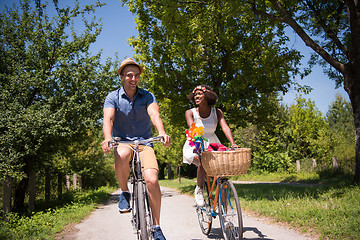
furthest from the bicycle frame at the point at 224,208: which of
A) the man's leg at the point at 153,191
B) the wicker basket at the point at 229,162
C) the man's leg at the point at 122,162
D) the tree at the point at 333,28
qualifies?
the tree at the point at 333,28

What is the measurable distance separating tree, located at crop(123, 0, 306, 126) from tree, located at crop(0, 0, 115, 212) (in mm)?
2831

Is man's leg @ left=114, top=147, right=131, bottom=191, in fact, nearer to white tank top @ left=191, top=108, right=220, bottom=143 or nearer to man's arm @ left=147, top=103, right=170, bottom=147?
man's arm @ left=147, top=103, right=170, bottom=147

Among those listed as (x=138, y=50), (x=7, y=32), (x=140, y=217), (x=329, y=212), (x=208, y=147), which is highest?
(x=7, y=32)

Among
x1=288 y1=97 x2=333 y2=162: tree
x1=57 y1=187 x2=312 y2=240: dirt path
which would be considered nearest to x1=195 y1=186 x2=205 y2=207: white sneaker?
x1=57 y1=187 x2=312 y2=240: dirt path

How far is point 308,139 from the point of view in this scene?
23.2 m

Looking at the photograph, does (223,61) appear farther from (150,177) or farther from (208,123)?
(150,177)

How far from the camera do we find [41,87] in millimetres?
11844

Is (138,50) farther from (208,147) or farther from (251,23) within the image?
(208,147)

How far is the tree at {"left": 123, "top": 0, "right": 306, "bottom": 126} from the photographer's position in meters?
11.3

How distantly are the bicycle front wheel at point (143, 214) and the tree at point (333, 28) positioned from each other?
7.33m

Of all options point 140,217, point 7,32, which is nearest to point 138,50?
point 7,32

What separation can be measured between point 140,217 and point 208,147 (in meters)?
1.69

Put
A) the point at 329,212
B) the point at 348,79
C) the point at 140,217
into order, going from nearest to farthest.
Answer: the point at 140,217
the point at 329,212
the point at 348,79

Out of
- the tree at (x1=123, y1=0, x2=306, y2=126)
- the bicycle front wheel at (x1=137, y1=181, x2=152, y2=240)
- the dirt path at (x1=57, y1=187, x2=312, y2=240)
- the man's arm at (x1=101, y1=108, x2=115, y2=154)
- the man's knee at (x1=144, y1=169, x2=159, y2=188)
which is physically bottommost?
the dirt path at (x1=57, y1=187, x2=312, y2=240)
